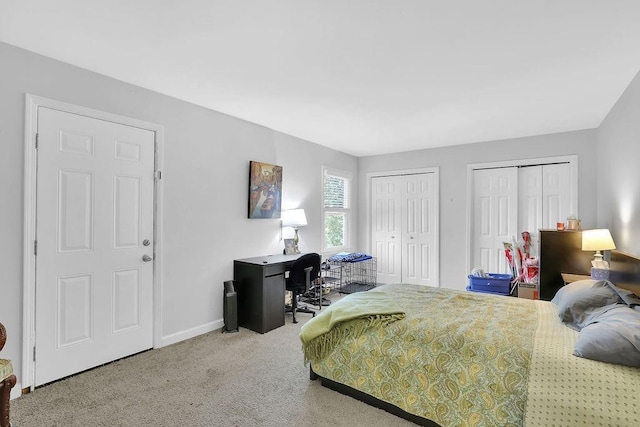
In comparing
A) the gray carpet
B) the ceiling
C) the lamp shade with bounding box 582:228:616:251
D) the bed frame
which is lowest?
the gray carpet

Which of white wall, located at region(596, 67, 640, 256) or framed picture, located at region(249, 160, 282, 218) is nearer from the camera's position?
white wall, located at region(596, 67, 640, 256)

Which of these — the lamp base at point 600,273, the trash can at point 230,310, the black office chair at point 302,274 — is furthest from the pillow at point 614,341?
the trash can at point 230,310

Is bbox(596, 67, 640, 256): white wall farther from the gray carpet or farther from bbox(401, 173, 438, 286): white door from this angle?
the gray carpet

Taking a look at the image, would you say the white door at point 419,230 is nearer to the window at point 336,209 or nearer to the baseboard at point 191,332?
the window at point 336,209

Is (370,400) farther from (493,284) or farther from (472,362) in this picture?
(493,284)

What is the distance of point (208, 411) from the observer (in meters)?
2.07

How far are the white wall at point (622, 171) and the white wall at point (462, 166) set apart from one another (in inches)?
11.6

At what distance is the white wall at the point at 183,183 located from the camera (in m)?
2.22

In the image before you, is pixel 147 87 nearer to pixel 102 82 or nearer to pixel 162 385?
pixel 102 82

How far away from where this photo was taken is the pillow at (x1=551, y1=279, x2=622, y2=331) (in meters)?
2.03

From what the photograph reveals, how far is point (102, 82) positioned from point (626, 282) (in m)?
4.40

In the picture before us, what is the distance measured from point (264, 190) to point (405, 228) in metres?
2.74

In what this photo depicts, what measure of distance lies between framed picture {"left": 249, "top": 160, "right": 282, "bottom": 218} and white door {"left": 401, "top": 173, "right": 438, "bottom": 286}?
244 centimetres

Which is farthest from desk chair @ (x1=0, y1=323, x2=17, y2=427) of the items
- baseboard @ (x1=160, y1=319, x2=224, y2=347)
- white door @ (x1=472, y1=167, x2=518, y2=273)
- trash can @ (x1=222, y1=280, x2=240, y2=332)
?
white door @ (x1=472, y1=167, x2=518, y2=273)
